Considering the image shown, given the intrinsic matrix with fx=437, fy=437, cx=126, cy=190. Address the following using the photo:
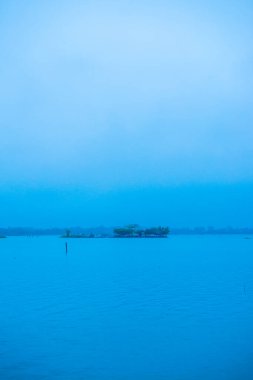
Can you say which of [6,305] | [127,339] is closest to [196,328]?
[127,339]

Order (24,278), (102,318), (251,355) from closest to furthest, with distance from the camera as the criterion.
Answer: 1. (251,355)
2. (102,318)
3. (24,278)

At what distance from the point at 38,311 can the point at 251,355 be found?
454 inches

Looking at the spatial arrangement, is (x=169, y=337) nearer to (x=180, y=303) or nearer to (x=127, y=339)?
(x=127, y=339)

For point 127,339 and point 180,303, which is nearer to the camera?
point 127,339

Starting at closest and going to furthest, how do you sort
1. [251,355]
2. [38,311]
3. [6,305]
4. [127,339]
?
[251,355]
[127,339]
[38,311]
[6,305]

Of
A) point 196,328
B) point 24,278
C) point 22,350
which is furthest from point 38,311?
point 24,278

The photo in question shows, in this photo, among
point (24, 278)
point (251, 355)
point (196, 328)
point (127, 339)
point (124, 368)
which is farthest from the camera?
point (24, 278)

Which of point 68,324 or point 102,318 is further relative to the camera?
point 102,318

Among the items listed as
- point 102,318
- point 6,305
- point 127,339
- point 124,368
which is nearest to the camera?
point 124,368

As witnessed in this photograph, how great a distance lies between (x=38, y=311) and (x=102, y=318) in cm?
374

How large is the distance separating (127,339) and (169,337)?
66.6 inches

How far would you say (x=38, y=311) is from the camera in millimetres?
22500

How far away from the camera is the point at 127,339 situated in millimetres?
17172

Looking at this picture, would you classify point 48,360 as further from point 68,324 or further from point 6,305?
point 6,305
